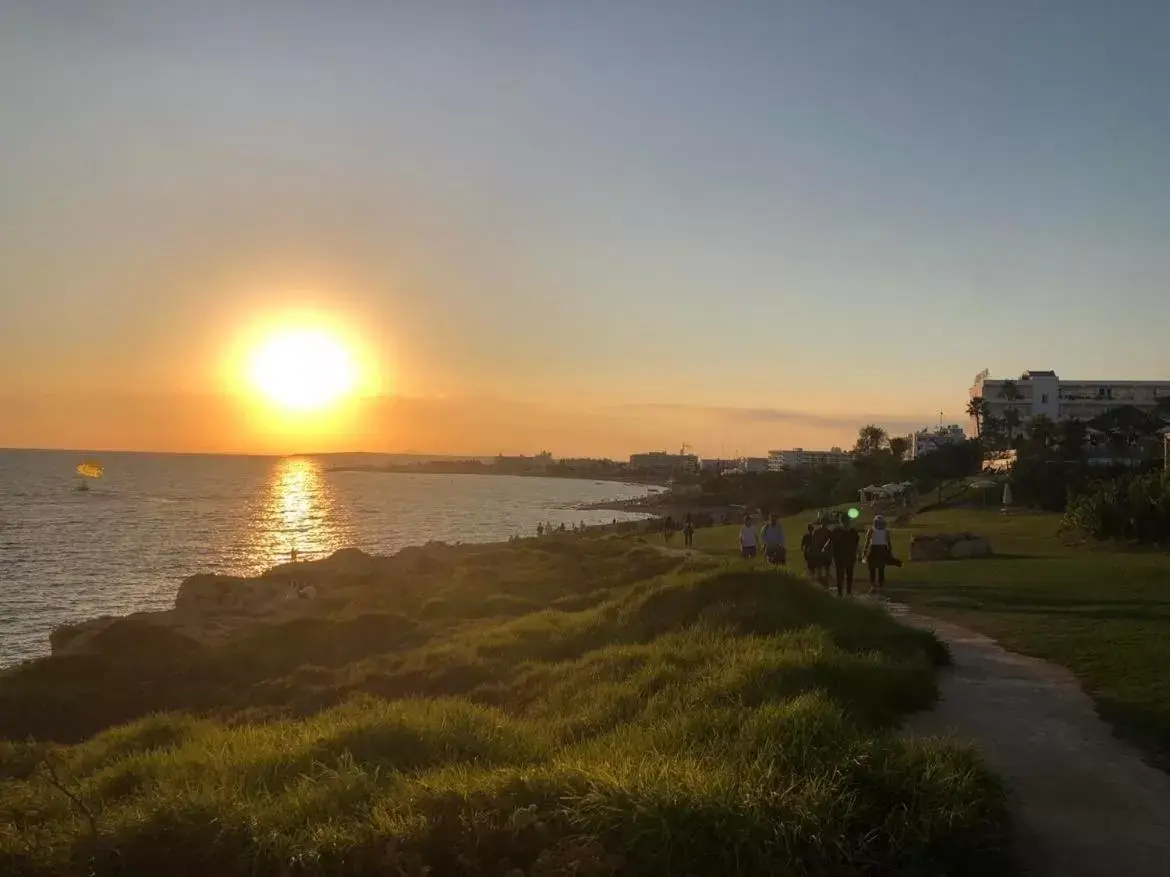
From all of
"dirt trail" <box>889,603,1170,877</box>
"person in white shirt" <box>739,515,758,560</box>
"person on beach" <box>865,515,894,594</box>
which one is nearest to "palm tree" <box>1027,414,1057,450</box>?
"person in white shirt" <box>739,515,758,560</box>

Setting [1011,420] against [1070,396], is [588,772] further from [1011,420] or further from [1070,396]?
[1070,396]

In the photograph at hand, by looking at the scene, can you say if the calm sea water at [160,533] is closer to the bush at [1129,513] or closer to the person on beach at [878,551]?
the person on beach at [878,551]

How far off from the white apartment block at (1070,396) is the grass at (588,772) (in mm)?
105767

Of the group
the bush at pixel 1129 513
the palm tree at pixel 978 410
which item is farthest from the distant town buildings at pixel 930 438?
the bush at pixel 1129 513

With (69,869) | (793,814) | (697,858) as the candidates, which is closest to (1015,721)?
(793,814)

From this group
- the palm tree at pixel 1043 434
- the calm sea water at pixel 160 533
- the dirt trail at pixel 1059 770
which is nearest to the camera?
the dirt trail at pixel 1059 770

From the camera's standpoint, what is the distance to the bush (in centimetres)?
2780

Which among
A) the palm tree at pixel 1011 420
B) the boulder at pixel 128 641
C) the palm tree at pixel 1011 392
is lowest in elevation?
the boulder at pixel 128 641

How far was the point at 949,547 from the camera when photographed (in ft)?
92.8

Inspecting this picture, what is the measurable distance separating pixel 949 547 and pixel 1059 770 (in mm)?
21452

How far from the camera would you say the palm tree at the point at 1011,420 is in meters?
101

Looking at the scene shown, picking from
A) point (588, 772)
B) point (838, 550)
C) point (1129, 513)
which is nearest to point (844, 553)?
point (838, 550)

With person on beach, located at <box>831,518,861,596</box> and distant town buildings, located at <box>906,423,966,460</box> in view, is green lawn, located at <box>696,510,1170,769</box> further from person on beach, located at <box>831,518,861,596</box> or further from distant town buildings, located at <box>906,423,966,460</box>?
distant town buildings, located at <box>906,423,966,460</box>

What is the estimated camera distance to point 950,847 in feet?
20.0
